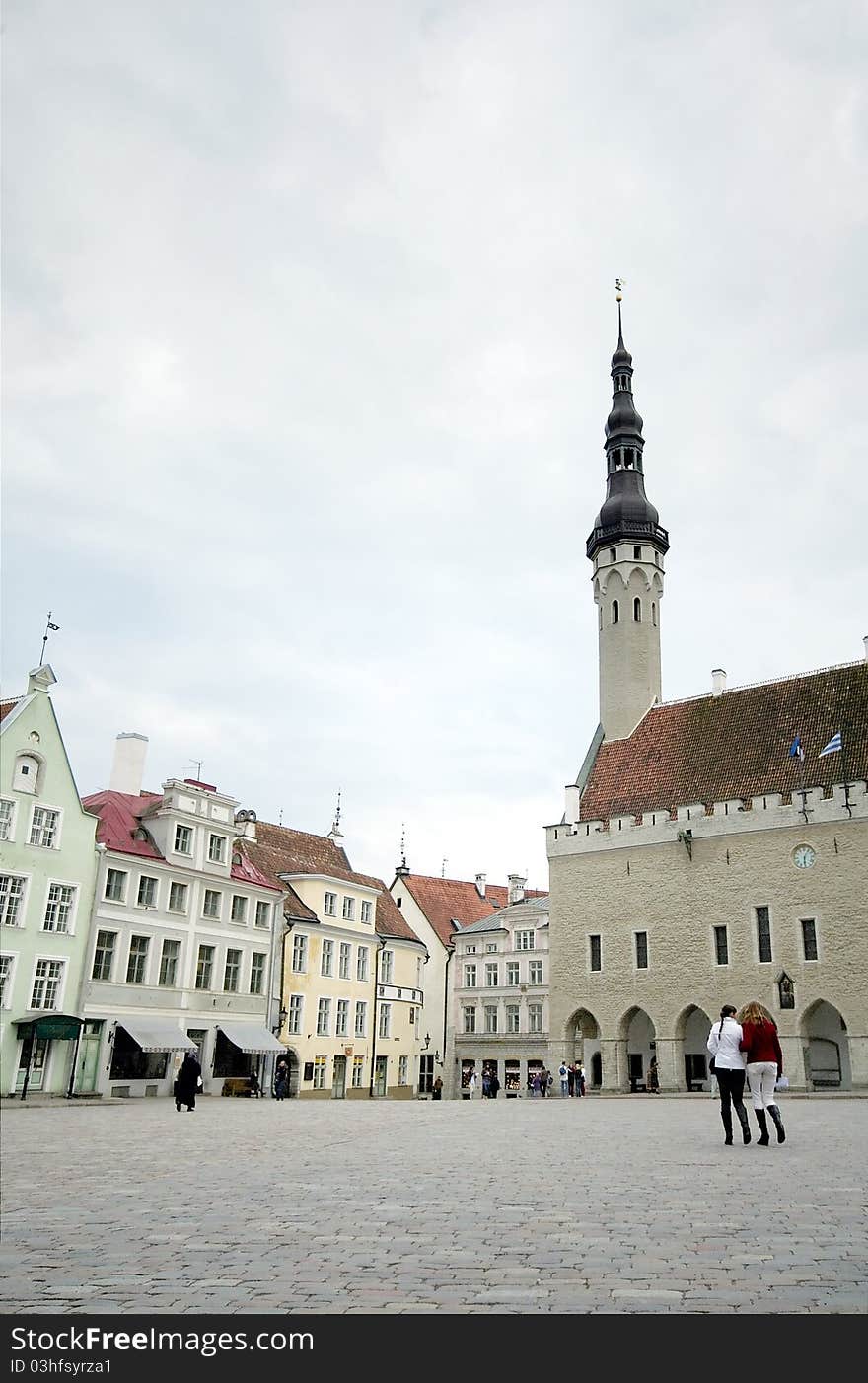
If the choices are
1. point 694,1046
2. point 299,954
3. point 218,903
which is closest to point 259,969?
point 299,954

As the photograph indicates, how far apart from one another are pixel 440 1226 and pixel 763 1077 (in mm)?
6407

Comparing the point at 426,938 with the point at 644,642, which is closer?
the point at 644,642

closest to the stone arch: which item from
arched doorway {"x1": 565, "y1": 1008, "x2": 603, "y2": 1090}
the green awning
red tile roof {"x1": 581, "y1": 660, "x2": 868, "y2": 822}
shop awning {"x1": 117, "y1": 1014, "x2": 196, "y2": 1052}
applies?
arched doorway {"x1": 565, "y1": 1008, "x2": 603, "y2": 1090}

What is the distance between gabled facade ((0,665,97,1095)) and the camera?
29.8 m

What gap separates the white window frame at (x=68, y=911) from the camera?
3158 cm

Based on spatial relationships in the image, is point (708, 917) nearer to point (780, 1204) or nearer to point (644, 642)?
point (644, 642)

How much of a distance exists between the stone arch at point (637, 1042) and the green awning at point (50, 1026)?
75.2 ft

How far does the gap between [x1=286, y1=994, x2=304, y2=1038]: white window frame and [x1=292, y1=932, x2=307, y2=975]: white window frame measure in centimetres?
101

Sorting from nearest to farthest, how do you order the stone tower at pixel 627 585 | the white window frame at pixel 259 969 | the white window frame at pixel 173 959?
the white window frame at pixel 173 959 < the white window frame at pixel 259 969 < the stone tower at pixel 627 585

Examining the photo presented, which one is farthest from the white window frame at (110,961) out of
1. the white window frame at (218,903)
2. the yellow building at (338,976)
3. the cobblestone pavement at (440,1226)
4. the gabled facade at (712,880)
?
the gabled facade at (712,880)

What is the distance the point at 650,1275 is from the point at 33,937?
2881 cm

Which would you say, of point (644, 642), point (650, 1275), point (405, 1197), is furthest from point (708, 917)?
point (650, 1275)

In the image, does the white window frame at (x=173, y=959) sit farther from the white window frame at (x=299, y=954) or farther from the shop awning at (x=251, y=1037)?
the white window frame at (x=299, y=954)

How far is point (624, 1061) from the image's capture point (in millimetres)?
43500
